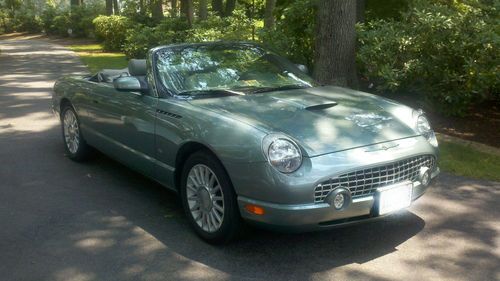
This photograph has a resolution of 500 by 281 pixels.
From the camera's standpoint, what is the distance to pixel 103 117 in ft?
18.0

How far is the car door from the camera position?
4.70m

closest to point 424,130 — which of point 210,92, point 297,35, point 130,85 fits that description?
point 210,92

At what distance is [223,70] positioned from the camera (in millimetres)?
4965

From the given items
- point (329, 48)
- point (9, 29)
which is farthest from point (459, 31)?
point (9, 29)

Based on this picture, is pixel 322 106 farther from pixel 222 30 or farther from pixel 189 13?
pixel 189 13

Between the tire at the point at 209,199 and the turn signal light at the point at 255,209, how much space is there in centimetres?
16

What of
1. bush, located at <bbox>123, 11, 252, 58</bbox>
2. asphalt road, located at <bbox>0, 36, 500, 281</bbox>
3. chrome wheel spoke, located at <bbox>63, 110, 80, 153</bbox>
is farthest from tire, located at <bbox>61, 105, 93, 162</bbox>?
bush, located at <bbox>123, 11, 252, 58</bbox>

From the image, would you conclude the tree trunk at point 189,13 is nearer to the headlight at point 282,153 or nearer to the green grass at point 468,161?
the green grass at point 468,161

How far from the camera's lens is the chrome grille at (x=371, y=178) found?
354cm

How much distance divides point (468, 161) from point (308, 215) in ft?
11.4

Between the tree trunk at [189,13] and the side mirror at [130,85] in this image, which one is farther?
the tree trunk at [189,13]

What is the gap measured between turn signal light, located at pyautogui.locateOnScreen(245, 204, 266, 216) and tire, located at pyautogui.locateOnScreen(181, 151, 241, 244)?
16 cm

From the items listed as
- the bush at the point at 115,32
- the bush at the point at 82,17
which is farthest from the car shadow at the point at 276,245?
the bush at the point at 82,17

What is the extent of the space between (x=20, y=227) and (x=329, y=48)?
545 centimetres
